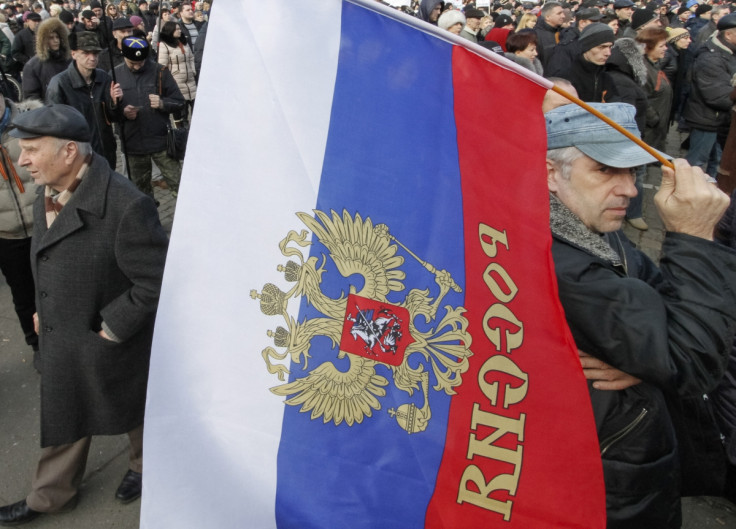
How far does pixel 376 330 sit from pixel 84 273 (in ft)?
5.04

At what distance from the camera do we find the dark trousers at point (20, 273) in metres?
3.69

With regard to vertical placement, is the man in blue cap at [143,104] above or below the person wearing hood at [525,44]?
below

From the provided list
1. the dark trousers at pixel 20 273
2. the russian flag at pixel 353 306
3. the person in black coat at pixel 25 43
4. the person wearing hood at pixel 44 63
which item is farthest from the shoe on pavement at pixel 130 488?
the person in black coat at pixel 25 43

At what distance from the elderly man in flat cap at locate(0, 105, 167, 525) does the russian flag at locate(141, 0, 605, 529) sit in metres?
1.19

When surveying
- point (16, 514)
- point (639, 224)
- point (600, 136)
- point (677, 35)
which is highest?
point (677, 35)

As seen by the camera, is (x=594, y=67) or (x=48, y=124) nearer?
(x=48, y=124)

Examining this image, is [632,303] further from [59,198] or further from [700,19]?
[700,19]

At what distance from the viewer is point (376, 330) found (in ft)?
4.60

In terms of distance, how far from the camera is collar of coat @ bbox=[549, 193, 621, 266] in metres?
1.58

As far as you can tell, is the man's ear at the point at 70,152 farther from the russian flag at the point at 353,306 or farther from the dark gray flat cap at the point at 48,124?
the russian flag at the point at 353,306

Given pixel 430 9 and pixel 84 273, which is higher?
pixel 430 9

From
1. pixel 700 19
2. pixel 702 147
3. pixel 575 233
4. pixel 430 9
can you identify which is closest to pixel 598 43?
pixel 430 9

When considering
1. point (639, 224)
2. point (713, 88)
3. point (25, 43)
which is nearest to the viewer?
point (639, 224)

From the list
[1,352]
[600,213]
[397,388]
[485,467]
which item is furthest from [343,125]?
[1,352]
